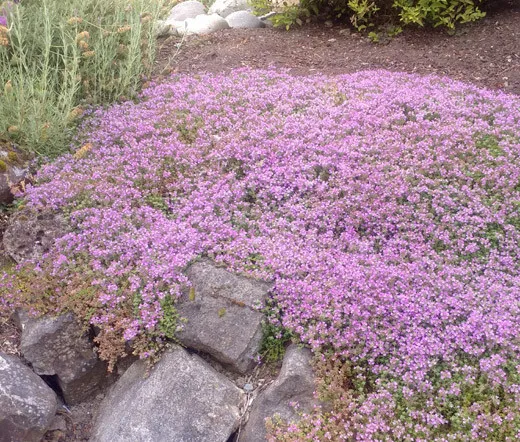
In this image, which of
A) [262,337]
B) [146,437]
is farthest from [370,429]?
[146,437]

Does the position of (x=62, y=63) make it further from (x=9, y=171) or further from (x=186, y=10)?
(x=186, y=10)

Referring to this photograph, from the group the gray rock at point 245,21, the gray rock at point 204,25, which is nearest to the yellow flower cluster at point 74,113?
the gray rock at point 204,25

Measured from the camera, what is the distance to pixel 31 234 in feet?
12.7

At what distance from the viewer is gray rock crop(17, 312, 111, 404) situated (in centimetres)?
346

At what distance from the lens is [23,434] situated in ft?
10.3

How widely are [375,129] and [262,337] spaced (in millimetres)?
2148

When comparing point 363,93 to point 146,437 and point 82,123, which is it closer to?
point 82,123

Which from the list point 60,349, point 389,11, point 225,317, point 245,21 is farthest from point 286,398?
point 245,21

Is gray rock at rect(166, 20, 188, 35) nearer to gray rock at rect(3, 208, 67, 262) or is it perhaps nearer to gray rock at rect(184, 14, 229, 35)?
gray rock at rect(184, 14, 229, 35)

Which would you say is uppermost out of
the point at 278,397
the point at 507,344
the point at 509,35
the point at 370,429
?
the point at 509,35

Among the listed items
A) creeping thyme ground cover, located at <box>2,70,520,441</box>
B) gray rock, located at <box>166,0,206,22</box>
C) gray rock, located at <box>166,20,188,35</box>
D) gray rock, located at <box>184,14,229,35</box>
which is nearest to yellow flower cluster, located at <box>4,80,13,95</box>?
creeping thyme ground cover, located at <box>2,70,520,441</box>

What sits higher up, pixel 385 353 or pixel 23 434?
pixel 385 353

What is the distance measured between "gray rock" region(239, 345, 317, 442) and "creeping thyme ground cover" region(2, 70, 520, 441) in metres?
0.11

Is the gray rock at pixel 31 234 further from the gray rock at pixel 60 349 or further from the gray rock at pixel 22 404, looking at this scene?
the gray rock at pixel 22 404
